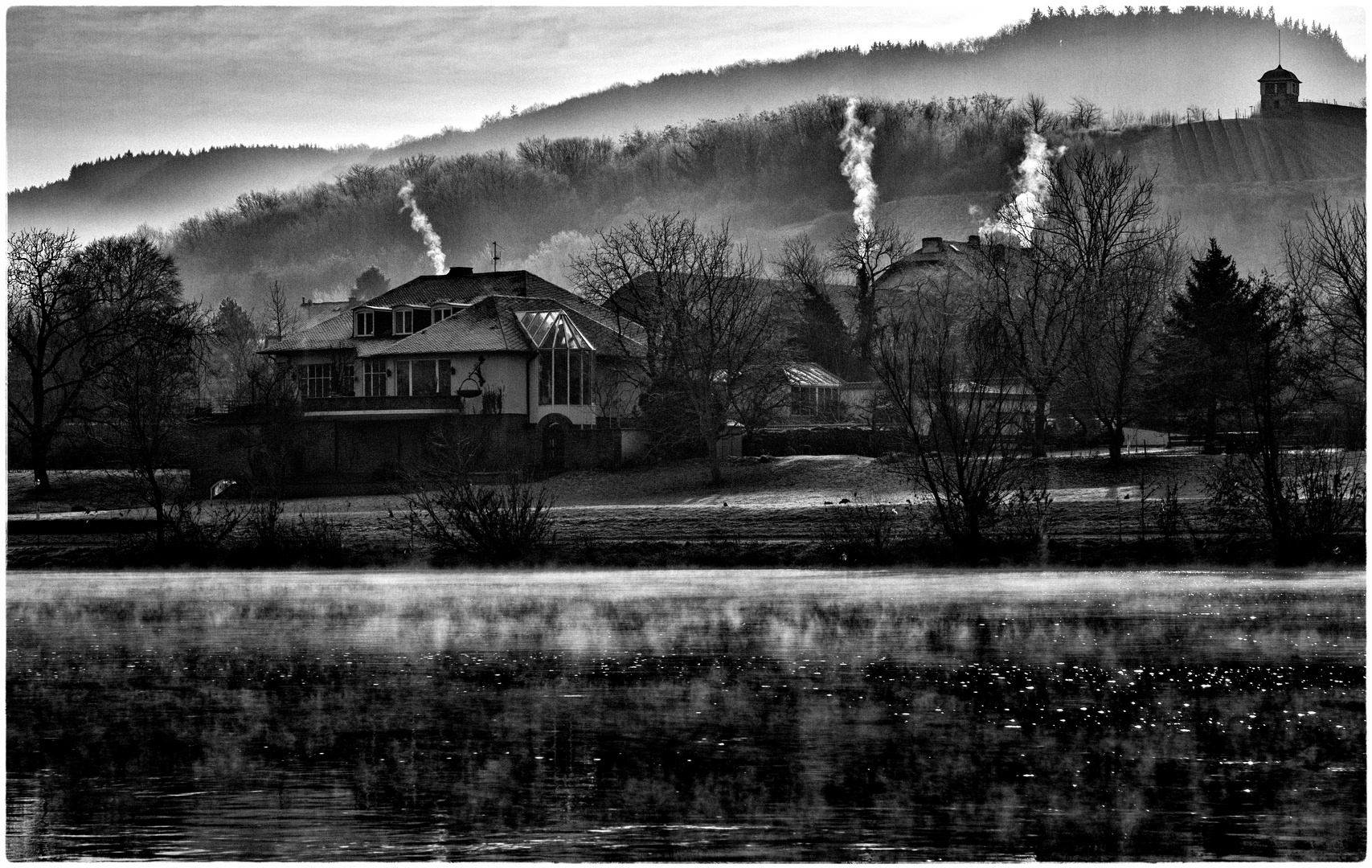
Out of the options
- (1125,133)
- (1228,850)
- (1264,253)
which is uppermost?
(1125,133)

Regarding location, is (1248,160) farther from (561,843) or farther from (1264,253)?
(561,843)

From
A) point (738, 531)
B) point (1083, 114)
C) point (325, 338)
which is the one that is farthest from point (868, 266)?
point (1083, 114)

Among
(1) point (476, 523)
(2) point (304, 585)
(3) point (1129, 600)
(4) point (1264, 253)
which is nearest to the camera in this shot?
(3) point (1129, 600)

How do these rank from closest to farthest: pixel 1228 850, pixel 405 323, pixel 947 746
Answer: pixel 1228 850 < pixel 947 746 < pixel 405 323

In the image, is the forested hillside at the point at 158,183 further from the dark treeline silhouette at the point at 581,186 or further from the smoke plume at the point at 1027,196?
the smoke plume at the point at 1027,196

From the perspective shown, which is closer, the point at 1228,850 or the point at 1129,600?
the point at 1228,850

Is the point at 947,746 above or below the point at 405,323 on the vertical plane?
below

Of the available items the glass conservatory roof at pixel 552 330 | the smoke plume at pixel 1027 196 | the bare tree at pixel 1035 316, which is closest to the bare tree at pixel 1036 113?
the smoke plume at pixel 1027 196

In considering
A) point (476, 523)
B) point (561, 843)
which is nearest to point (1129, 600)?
point (476, 523)
